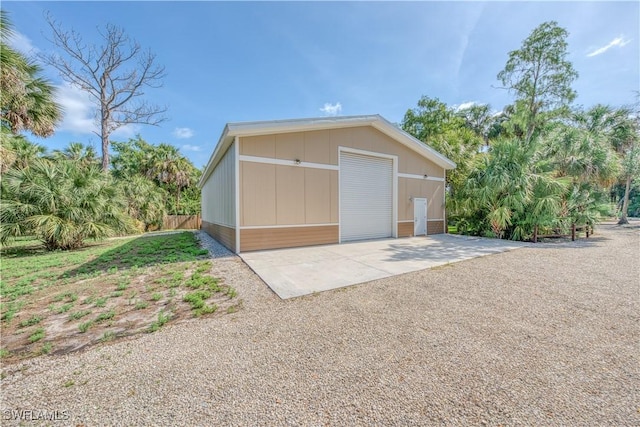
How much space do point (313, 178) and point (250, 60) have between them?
7418 millimetres

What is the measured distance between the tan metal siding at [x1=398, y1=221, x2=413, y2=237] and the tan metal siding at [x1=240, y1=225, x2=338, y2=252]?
11.4ft

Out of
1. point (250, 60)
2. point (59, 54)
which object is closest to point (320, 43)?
point (250, 60)

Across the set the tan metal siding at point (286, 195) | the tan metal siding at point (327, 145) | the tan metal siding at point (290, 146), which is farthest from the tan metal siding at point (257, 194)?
the tan metal siding at point (290, 146)

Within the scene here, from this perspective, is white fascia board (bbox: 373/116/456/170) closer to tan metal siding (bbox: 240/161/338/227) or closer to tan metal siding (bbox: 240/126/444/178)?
tan metal siding (bbox: 240/126/444/178)

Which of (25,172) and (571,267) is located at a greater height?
(25,172)

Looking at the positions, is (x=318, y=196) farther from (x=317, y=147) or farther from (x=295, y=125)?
(x=295, y=125)

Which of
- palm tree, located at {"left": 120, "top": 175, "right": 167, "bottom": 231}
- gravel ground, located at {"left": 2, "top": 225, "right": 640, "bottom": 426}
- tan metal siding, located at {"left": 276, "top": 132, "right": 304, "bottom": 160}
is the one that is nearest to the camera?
gravel ground, located at {"left": 2, "top": 225, "right": 640, "bottom": 426}

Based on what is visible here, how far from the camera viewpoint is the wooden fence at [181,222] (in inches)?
784

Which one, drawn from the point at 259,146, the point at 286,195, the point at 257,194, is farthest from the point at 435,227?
the point at 259,146

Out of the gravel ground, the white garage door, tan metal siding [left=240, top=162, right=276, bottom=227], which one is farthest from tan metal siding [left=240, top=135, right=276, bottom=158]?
the gravel ground

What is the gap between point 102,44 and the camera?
14852 mm

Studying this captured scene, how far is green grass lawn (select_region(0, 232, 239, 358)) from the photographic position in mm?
2805

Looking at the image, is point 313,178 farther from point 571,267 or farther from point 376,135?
point 571,267

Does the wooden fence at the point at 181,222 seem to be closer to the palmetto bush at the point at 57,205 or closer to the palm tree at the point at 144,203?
the palm tree at the point at 144,203
